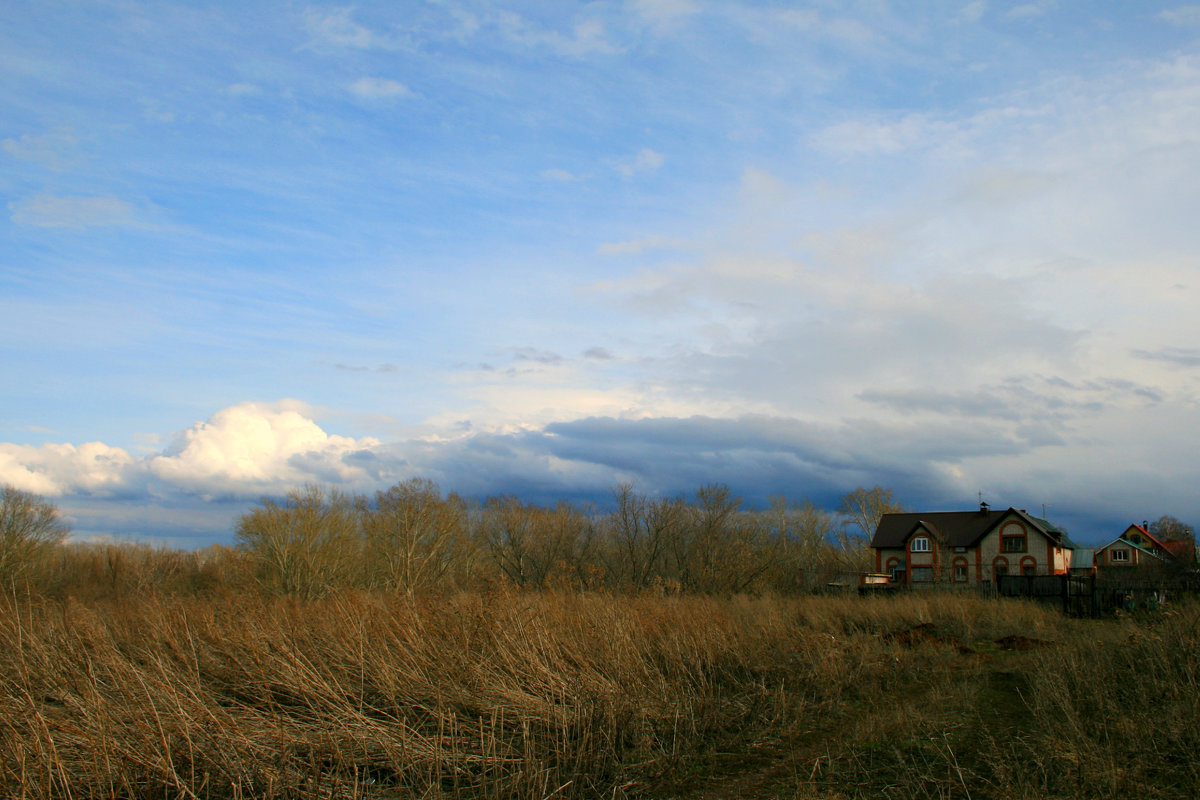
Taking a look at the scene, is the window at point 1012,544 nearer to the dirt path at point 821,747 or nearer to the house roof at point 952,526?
the house roof at point 952,526

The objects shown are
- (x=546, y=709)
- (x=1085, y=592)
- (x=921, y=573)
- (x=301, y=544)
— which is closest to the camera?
(x=546, y=709)

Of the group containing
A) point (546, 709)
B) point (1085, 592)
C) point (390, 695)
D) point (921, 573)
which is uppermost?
point (390, 695)

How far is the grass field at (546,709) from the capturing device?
598 cm

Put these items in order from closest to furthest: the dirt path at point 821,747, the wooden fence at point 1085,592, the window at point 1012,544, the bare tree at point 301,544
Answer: the dirt path at point 821,747
the wooden fence at point 1085,592
the bare tree at point 301,544
the window at point 1012,544

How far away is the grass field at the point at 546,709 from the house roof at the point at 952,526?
39729mm

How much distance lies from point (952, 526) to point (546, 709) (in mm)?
52408

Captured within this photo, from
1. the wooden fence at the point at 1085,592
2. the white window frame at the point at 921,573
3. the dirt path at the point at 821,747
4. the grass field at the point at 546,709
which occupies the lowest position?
the white window frame at the point at 921,573

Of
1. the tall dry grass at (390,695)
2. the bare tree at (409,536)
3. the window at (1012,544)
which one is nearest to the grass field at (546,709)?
the tall dry grass at (390,695)

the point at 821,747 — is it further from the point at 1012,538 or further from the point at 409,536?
the point at 1012,538

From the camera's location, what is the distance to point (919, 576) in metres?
52.2

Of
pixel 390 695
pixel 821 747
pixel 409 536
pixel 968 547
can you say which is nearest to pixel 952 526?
pixel 968 547

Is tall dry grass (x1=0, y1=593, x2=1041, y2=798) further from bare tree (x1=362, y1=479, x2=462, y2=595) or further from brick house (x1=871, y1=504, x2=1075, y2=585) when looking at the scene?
brick house (x1=871, y1=504, x2=1075, y2=585)

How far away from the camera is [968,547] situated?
5153 centimetres

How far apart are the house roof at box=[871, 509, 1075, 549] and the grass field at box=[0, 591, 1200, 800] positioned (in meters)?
39.7
